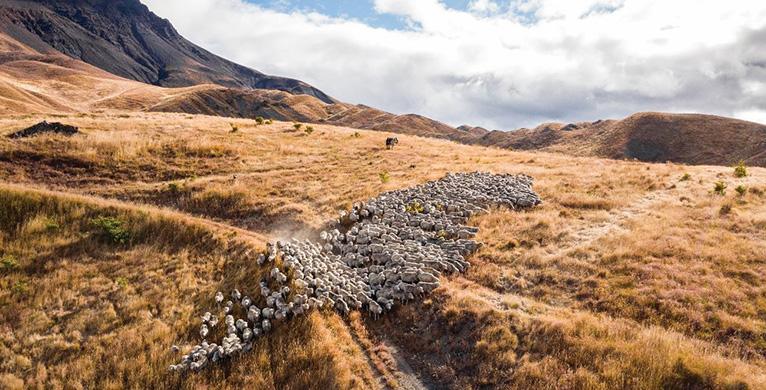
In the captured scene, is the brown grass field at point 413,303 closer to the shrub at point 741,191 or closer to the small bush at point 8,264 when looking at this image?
the small bush at point 8,264

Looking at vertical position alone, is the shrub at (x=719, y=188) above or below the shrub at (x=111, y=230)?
above

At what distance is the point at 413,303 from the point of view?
14.9 metres

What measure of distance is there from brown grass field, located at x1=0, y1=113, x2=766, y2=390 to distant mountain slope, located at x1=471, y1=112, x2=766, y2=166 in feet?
307

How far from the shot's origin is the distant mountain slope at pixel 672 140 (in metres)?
101

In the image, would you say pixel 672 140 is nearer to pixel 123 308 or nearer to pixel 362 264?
pixel 362 264

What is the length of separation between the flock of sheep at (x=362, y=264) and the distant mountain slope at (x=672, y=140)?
107 m

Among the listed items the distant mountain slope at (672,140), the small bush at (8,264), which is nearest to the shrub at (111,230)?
the small bush at (8,264)

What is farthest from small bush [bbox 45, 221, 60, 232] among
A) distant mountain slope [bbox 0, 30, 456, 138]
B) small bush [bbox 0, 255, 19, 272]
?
distant mountain slope [bbox 0, 30, 456, 138]

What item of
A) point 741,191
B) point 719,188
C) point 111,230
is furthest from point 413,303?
point 741,191

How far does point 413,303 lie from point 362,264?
160 inches

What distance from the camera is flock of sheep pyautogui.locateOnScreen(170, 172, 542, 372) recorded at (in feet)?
46.9

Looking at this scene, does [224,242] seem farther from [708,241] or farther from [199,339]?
[708,241]

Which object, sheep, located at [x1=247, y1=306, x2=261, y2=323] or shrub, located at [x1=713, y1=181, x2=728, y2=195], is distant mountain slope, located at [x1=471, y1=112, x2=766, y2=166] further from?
sheep, located at [x1=247, y1=306, x2=261, y2=323]

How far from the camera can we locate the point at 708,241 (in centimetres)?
1700
